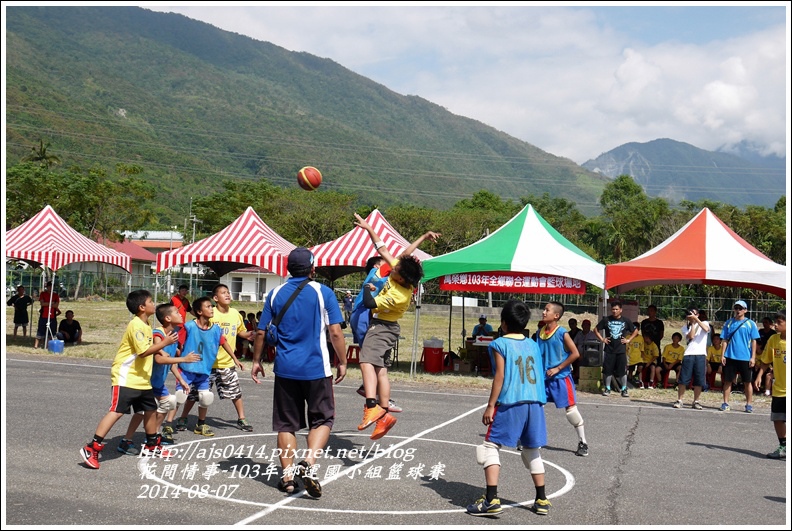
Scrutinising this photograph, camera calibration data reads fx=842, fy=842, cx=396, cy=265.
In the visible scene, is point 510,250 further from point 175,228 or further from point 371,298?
point 175,228

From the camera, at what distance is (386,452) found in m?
9.05

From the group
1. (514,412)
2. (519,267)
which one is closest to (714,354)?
(519,267)

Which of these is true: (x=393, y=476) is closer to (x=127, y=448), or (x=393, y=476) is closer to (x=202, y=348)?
(x=127, y=448)

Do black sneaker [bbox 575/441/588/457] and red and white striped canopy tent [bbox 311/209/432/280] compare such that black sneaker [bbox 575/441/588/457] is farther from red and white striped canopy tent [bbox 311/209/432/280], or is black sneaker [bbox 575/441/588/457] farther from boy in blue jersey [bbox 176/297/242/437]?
red and white striped canopy tent [bbox 311/209/432/280]

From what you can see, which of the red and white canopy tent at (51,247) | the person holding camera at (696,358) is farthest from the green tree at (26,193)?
the person holding camera at (696,358)

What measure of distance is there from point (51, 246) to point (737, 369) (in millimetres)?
16763

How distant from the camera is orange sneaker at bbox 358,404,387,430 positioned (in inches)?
327

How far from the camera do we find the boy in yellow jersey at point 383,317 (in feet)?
28.1

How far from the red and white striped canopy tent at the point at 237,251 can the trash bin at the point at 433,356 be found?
13.6 feet

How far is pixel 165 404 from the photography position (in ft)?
28.0

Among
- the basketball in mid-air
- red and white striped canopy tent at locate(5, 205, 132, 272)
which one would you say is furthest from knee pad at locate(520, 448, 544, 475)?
red and white striped canopy tent at locate(5, 205, 132, 272)

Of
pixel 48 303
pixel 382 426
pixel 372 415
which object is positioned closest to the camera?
pixel 382 426

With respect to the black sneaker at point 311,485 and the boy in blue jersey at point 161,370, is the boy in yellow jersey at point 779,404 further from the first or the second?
the boy in blue jersey at point 161,370

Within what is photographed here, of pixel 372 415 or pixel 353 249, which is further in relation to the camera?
pixel 353 249
